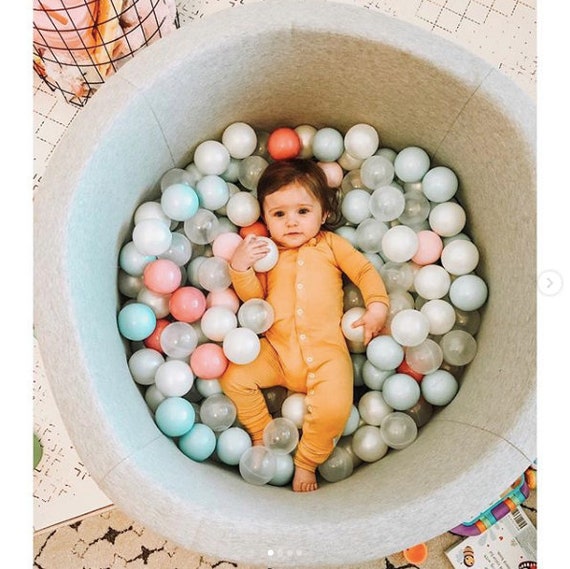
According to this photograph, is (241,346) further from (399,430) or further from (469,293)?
(469,293)

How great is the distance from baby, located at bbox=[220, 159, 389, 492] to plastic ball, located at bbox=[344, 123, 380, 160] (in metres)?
0.08

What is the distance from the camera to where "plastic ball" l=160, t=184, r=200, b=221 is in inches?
50.9

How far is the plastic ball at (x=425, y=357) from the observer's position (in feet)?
4.14

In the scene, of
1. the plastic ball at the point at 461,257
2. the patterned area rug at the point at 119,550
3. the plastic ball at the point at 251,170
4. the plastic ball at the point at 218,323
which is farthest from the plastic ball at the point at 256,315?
the patterned area rug at the point at 119,550

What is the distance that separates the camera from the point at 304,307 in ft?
4.29

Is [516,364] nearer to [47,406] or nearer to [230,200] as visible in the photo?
[230,200]

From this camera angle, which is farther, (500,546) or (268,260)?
(500,546)

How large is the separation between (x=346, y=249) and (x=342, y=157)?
0.20 meters

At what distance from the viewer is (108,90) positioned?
1.12m

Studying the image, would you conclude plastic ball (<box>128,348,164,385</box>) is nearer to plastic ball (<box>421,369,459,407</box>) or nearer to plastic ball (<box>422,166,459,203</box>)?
plastic ball (<box>421,369,459,407</box>)

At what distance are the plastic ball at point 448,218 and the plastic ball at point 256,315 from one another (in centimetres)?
36

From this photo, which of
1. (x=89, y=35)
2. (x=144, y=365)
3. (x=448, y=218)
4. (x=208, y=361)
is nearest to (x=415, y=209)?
(x=448, y=218)

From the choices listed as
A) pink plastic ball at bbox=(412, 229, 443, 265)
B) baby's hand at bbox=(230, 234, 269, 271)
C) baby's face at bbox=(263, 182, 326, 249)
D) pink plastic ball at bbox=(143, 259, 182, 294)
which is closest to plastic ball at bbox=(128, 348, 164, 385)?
pink plastic ball at bbox=(143, 259, 182, 294)

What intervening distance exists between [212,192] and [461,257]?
488 mm
